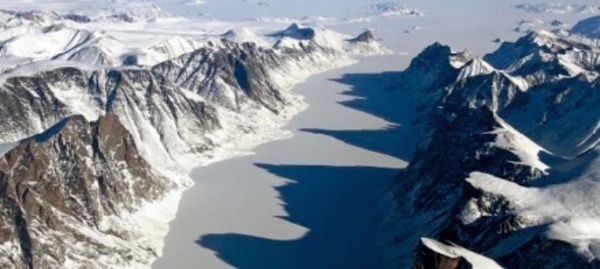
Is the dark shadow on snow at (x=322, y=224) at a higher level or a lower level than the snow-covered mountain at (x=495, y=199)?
lower

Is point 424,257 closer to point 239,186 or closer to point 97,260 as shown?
point 97,260

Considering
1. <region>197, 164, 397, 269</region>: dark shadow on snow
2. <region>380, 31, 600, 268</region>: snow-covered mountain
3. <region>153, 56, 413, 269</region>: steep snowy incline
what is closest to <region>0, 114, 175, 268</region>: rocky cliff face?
<region>153, 56, 413, 269</region>: steep snowy incline

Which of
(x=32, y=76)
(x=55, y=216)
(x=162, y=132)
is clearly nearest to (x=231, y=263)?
(x=55, y=216)

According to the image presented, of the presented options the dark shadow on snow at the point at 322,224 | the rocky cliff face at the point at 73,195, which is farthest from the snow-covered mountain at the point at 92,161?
the dark shadow on snow at the point at 322,224

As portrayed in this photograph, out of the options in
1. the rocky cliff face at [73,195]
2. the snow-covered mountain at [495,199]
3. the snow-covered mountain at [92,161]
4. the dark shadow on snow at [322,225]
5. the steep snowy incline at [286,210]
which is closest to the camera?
the snow-covered mountain at [495,199]

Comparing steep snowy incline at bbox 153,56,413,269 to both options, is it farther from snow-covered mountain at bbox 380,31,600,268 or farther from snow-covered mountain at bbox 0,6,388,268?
snow-covered mountain at bbox 380,31,600,268

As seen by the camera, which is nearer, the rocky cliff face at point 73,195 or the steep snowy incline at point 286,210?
the rocky cliff face at point 73,195

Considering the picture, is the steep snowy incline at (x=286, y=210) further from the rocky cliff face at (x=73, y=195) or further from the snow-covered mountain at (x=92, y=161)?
the rocky cliff face at (x=73, y=195)
